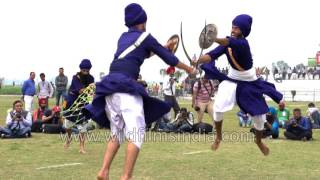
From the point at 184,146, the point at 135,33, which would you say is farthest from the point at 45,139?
the point at 135,33

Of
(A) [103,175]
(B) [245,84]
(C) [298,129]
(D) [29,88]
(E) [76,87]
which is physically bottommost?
(A) [103,175]

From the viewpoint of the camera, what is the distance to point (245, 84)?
750cm

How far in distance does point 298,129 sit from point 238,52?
25.0ft

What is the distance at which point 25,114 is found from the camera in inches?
548

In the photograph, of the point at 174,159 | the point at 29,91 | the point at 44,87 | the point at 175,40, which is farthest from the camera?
the point at 44,87

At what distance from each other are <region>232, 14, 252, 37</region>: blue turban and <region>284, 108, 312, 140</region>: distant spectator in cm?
756

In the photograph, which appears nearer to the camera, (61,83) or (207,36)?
(207,36)

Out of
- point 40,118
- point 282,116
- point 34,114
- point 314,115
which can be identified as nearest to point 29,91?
point 34,114

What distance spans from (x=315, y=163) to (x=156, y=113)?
15.6ft

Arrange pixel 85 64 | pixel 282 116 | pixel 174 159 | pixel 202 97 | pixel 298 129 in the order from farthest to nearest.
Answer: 1. pixel 282 116
2. pixel 202 97
3. pixel 298 129
4. pixel 85 64
5. pixel 174 159

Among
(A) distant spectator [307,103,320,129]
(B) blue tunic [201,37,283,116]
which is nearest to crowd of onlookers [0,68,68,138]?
(B) blue tunic [201,37,283,116]

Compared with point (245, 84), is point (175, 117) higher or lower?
lower

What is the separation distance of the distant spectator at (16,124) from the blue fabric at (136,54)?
816 cm

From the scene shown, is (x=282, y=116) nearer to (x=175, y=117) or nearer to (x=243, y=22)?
(x=175, y=117)
